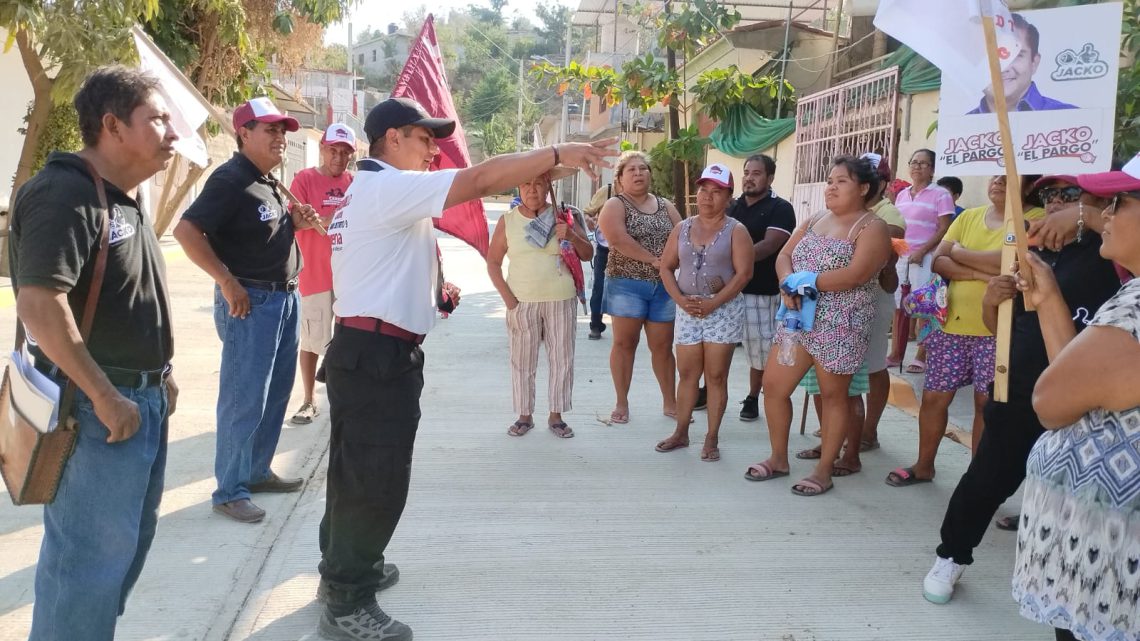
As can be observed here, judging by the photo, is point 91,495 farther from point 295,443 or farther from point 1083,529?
point 295,443

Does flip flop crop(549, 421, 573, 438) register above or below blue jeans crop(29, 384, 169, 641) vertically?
below

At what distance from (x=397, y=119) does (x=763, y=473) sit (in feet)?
9.44

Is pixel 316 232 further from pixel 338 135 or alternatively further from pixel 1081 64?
pixel 1081 64

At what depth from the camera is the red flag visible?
12.7ft

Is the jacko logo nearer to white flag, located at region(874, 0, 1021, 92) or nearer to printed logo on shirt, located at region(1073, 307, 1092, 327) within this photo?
white flag, located at region(874, 0, 1021, 92)

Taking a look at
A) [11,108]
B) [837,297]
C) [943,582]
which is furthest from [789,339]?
[11,108]

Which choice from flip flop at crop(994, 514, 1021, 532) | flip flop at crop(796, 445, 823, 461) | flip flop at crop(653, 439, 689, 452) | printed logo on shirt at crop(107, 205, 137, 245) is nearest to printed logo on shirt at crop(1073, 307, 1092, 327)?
flip flop at crop(994, 514, 1021, 532)

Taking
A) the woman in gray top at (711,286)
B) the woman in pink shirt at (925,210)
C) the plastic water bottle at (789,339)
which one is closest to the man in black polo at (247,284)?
the woman in gray top at (711,286)

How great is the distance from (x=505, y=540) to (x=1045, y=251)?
2564 mm

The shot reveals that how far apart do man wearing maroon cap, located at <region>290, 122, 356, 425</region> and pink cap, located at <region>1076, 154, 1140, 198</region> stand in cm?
406

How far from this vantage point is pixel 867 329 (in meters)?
4.25

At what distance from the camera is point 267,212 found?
12.4 feet

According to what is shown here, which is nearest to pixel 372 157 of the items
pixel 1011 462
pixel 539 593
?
pixel 539 593

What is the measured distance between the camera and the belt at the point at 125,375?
2188 mm
